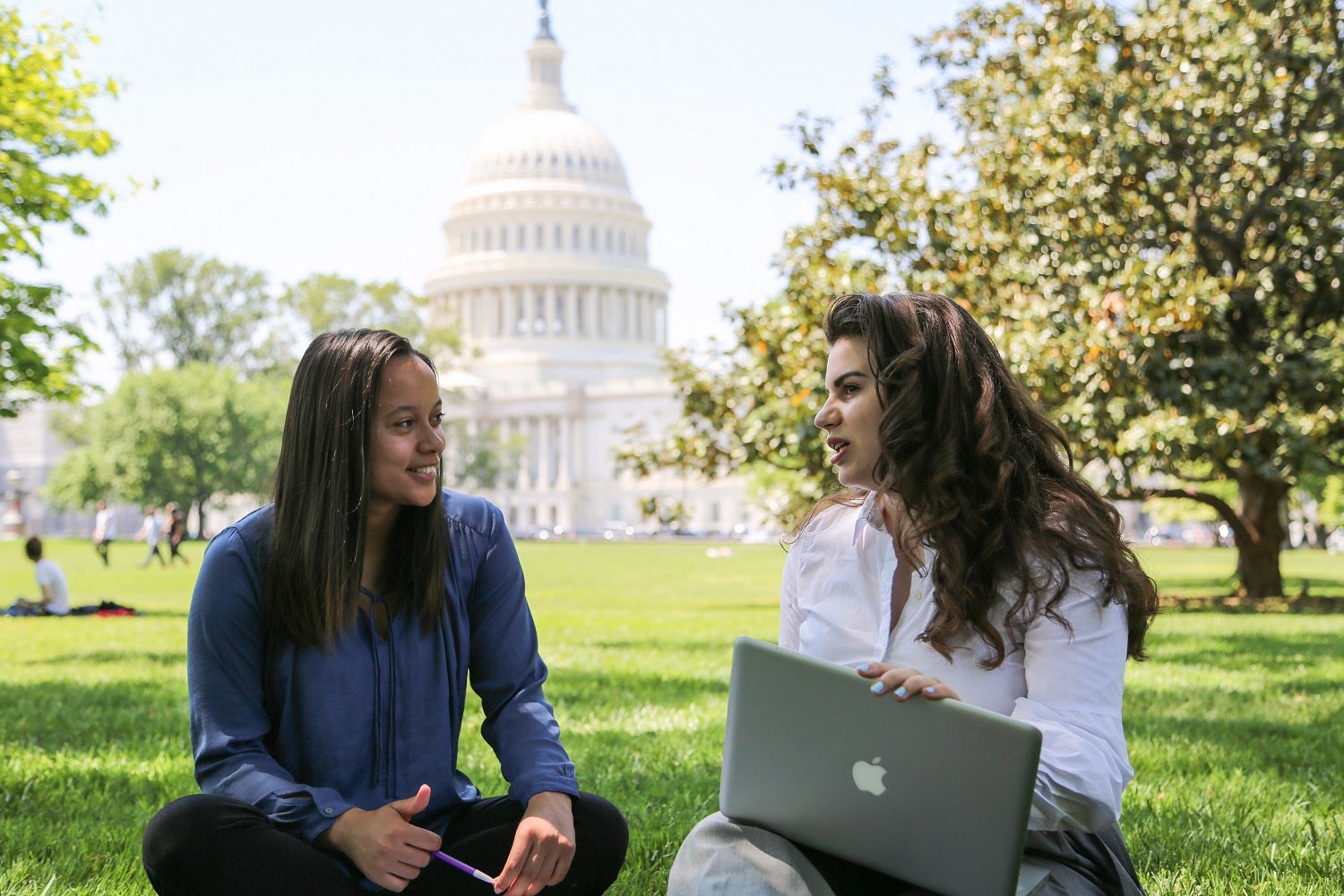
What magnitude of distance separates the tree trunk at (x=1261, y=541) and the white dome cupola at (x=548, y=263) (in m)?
75.4

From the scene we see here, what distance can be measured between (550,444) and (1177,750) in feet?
287

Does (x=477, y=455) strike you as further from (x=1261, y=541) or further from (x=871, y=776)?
(x=871, y=776)

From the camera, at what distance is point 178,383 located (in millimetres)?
50125

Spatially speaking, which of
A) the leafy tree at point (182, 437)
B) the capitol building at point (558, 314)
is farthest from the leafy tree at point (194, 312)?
the capitol building at point (558, 314)

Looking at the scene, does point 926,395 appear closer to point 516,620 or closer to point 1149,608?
point 1149,608

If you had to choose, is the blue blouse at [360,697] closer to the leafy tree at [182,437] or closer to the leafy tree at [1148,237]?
the leafy tree at [1148,237]

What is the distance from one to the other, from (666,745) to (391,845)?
3000 millimetres

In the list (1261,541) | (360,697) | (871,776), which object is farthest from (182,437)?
(871,776)

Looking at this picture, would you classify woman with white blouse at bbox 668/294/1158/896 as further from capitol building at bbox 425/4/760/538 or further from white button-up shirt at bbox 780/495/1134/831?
capitol building at bbox 425/4/760/538

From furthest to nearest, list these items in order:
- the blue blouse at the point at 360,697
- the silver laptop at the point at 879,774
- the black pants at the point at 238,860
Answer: the blue blouse at the point at 360,697 → the black pants at the point at 238,860 → the silver laptop at the point at 879,774

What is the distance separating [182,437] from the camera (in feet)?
166

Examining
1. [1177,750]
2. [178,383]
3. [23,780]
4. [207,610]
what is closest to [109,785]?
[23,780]

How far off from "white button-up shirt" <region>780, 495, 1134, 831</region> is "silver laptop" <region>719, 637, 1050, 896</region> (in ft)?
0.42

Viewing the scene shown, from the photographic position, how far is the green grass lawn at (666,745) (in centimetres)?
350
